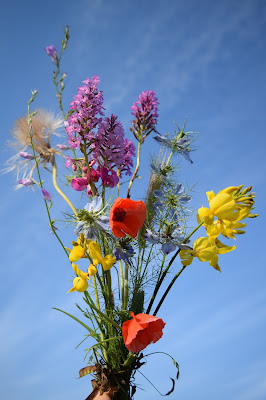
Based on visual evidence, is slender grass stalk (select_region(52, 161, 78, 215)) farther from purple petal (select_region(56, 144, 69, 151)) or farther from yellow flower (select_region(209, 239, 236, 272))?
yellow flower (select_region(209, 239, 236, 272))

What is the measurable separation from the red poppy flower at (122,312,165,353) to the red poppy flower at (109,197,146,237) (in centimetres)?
23

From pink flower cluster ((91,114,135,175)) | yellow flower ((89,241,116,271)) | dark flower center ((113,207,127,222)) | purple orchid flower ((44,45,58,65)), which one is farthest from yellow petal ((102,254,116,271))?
purple orchid flower ((44,45,58,65))

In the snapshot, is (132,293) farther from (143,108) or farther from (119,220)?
(143,108)

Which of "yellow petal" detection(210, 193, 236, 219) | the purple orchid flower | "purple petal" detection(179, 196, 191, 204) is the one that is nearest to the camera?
"yellow petal" detection(210, 193, 236, 219)

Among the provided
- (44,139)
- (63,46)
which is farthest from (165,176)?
(63,46)

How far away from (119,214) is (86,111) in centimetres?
34

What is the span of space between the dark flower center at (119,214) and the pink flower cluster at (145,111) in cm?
38

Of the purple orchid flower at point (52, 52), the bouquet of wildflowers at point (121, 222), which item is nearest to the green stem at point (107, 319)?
the bouquet of wildflowers at point (121, 222)

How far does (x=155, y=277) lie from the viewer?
1.32 meters

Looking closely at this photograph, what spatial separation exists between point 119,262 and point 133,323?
0.90ft

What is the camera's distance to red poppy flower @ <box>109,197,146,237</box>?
3.82 ft

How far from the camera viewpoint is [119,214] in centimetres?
117

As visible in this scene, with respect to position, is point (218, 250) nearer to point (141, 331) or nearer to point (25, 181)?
point (141, 331)

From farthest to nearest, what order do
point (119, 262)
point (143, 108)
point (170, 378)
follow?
point (143, 108) < point (119, 262) < point (170, 378)
